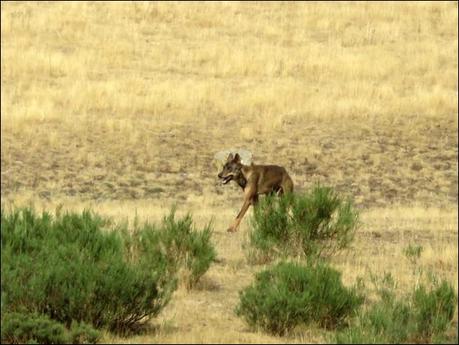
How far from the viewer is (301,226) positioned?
15.0 metres

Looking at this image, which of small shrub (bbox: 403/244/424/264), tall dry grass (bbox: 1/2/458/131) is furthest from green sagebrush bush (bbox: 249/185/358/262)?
tall dry grass (bbox: 1/2/458/131)

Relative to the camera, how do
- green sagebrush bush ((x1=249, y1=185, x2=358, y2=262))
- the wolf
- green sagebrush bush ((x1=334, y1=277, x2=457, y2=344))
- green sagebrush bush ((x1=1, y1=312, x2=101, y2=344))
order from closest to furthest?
green sagebrush bush ((x1=1, y1=312, x2=101, y2=344)), green sagebrush bush ((x1=334, y1=277, x2=457, y2=344)), green sagebrush bush ((x1=249, y1=185, x2=358, y2=262)), the wolf

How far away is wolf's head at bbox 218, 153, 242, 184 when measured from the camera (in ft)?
56.6

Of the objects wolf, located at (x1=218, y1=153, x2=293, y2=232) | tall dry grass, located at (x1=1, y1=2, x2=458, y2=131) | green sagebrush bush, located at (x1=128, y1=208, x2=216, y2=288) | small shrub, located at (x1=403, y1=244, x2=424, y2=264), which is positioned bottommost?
small shrub, located at (x1=403, y1=244, x2=424, y2=264)

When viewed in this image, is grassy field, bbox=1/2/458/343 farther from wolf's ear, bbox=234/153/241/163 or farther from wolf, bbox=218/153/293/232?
wolf's ear, bbox=234/153/241/163

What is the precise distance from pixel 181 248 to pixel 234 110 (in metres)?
15.3

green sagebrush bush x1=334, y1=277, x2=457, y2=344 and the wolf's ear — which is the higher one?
the wolf's ear

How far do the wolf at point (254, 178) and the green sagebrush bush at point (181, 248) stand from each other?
3667 millimetres

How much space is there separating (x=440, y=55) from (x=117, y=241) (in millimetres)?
23843

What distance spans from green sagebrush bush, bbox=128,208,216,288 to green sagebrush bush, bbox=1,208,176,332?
6.05 ft

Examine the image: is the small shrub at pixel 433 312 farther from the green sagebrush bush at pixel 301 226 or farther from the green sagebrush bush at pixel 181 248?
the green sagebrush bush at pixel 301 226

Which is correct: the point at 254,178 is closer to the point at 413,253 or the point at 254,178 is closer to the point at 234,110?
the point at 413,253

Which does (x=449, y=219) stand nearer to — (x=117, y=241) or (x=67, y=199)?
(x=67, y=199)

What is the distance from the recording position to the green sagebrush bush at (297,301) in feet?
34.7
